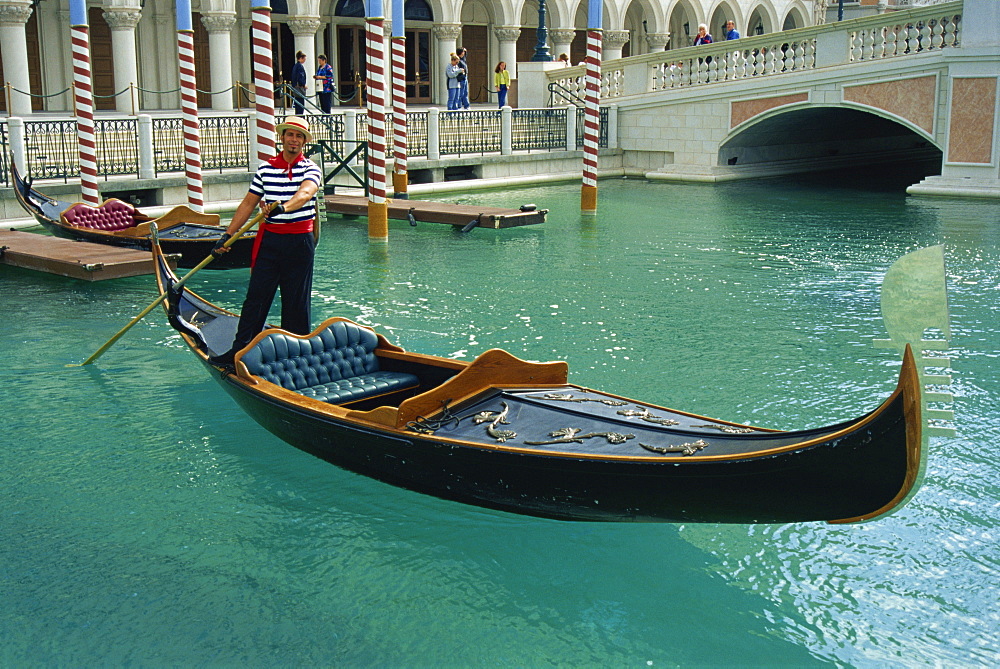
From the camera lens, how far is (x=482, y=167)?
16234 mm

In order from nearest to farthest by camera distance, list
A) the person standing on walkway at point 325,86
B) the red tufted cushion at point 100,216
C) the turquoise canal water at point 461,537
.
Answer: the turquoise canal water at point 461,537 → the red tufted cushion at point 100,216 → the person standing on walkway at point 325,86

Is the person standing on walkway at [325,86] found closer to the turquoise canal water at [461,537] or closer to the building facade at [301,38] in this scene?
the building facade at [301,38]

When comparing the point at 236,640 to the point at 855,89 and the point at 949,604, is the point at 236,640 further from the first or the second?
the point at 855,89

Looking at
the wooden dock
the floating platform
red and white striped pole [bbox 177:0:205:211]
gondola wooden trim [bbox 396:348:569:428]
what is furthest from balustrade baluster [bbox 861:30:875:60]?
gondola wooden trim [bbox 396:348:569:428]

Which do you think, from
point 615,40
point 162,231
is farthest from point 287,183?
point 615,40

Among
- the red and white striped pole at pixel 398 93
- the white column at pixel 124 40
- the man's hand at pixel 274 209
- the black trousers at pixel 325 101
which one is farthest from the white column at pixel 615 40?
the man's hand at pixel 274 209

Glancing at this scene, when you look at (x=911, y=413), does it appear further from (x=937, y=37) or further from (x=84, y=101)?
(x=937, y=37)

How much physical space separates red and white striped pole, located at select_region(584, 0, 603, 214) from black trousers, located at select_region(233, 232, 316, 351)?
762 centimetres

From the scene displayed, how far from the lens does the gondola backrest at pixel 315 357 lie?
4.73 metres

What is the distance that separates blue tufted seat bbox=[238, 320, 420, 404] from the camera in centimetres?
468

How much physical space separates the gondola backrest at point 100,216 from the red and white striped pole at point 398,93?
343 centimetres

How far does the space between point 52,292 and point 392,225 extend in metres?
4.64

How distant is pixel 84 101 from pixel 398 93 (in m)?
3.42

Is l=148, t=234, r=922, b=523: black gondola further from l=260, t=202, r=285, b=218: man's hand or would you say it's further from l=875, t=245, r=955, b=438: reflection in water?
l=260, t=202, r=285, b=218: man's hand
